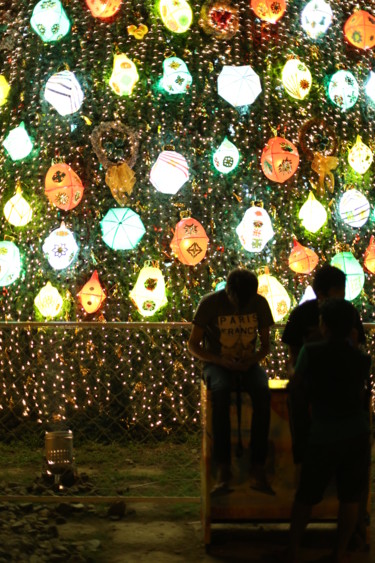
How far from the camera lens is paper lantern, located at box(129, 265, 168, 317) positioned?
680 centimetres

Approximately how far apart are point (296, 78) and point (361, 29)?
27.7 inches

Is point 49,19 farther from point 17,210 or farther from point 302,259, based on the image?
point 302,259

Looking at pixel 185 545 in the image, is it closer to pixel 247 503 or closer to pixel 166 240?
pixel 247 503

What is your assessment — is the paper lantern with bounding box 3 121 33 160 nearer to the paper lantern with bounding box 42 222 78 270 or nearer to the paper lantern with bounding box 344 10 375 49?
the paper lantern with bounding box 42 222 78 270

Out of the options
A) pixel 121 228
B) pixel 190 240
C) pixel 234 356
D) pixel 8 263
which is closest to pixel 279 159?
pixel 190 240

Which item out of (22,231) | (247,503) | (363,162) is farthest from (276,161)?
(247,503)

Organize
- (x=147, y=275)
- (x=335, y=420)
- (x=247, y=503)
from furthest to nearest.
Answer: (x=147, y=275) → (x=247, y=503) → (x=335, y=420)

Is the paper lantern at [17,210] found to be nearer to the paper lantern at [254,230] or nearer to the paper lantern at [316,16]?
the paper lantern at [254,230]

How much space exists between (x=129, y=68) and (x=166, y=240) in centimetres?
157

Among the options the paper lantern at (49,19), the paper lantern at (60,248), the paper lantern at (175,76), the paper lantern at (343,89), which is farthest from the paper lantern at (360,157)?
the paper lantern at (49,19)

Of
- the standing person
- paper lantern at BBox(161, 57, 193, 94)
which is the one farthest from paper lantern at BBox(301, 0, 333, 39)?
the standing person

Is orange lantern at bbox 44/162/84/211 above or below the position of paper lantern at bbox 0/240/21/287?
above

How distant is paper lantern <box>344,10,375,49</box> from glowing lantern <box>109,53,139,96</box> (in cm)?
192

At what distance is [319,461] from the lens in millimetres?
3643
